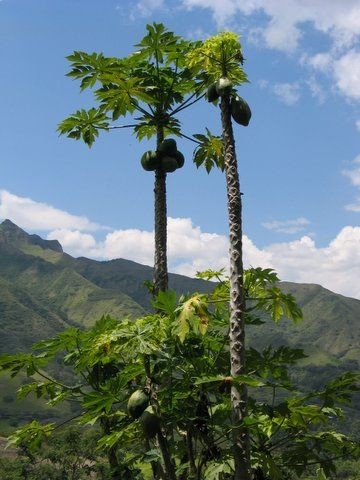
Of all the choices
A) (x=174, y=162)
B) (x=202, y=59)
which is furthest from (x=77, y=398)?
(x=202, y=59)

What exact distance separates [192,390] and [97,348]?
185 cm

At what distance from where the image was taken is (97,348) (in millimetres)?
7328

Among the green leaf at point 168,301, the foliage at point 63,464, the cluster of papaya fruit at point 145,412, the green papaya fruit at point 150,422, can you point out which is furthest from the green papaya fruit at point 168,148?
the foliage at point 63,464

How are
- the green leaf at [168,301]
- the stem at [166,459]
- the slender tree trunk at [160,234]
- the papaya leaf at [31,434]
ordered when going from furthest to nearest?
1. the slender tree trunk at [160,234]
2. the papaya leaf at [31,434]
3. the green leaf at [168,301]
4. the stem at [166,459]

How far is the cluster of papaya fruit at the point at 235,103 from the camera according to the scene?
873cm

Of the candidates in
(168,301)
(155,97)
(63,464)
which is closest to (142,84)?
(155,97)

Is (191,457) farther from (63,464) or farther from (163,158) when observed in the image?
(63,464)

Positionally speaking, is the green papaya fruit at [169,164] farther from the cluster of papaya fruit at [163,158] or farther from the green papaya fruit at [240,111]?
the green papaya fruit at [240,111]

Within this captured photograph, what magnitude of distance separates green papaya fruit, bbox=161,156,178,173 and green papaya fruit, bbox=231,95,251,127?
8.98ft

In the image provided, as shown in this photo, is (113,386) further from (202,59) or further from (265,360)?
(202,59)

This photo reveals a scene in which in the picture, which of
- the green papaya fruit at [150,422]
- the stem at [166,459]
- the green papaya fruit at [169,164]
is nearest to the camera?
the green papaya fruit at [150,422]

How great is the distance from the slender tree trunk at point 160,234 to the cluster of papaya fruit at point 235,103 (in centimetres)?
305

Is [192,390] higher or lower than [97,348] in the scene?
lower

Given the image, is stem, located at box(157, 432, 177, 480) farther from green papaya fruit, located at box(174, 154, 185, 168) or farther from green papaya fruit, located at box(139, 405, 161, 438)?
green papaya fruit, located at box(174, 154, 185, 168)
